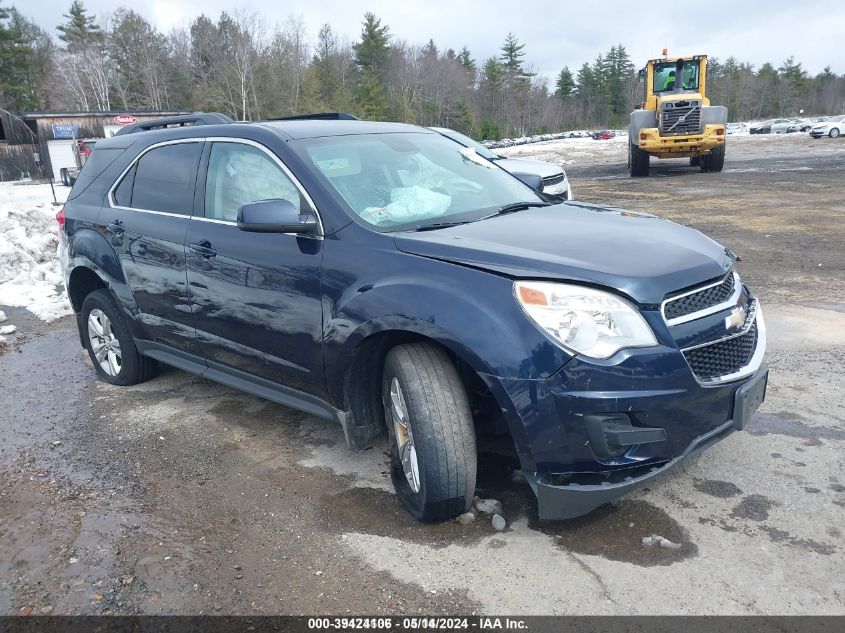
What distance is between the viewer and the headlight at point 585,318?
2643 mm

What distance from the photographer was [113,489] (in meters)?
3.71

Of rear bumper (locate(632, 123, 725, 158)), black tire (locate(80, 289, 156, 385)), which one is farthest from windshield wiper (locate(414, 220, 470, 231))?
rear bumper (locate(632, 123, 725, 158))

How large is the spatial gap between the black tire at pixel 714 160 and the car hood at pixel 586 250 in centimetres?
1917

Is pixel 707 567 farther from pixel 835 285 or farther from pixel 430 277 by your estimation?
pixel 835 285

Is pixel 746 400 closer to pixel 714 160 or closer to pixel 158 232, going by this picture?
pixel 158 232

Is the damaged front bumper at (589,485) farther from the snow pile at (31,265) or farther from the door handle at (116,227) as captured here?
the snow pile at (31,265)

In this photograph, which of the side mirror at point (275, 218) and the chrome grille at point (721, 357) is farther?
the side mirror at point (275, 218)

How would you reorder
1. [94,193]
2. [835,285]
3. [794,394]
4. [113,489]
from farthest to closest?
[835,285], [94,193], [794,394], [113,489]

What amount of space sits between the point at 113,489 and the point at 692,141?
19.4m

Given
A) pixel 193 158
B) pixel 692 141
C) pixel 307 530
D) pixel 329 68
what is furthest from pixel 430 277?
pixel 329 68

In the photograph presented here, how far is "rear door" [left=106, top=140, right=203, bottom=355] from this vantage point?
164 inches

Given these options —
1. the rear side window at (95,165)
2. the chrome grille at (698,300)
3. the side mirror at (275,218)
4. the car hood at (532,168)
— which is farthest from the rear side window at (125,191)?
the car hood at (532,168)

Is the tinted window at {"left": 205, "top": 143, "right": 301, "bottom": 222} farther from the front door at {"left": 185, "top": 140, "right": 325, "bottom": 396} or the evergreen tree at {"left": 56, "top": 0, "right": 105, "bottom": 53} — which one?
the evergreen tree at {"left": 56, "top": 0, "right": 105, "bottom": 53}

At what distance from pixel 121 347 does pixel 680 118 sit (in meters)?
18.4
